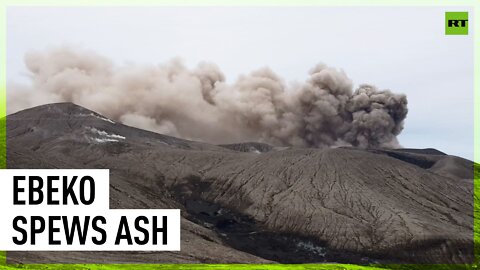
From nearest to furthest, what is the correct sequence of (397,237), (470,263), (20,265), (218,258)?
(20,265), (218,258), (470,263), (397,237)

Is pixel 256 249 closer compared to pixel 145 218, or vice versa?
pixel 145 218

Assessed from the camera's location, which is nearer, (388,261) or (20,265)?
(20,265)

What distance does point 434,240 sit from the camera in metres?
189

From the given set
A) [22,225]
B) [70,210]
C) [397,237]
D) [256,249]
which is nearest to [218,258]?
[256,249]

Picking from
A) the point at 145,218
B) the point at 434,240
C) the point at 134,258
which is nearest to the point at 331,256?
the point at 434,240

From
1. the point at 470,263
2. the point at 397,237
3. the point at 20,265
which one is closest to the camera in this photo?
the point at 20,265

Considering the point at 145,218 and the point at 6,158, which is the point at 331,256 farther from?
the point at 145,218

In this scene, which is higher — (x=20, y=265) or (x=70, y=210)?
(x=70, y=210)

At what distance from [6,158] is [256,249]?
286 feet

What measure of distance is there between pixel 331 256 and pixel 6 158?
110 metres

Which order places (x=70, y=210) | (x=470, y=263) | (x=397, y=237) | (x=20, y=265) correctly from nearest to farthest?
(x=70, y=210) < (x=20, y=265) < (x=470, y=263) < (x=397, y=237)

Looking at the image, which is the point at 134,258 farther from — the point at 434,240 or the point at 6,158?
the point at 434,240

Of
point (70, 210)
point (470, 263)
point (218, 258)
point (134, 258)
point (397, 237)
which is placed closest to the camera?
point (70, 210)

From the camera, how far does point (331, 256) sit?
18500cm
